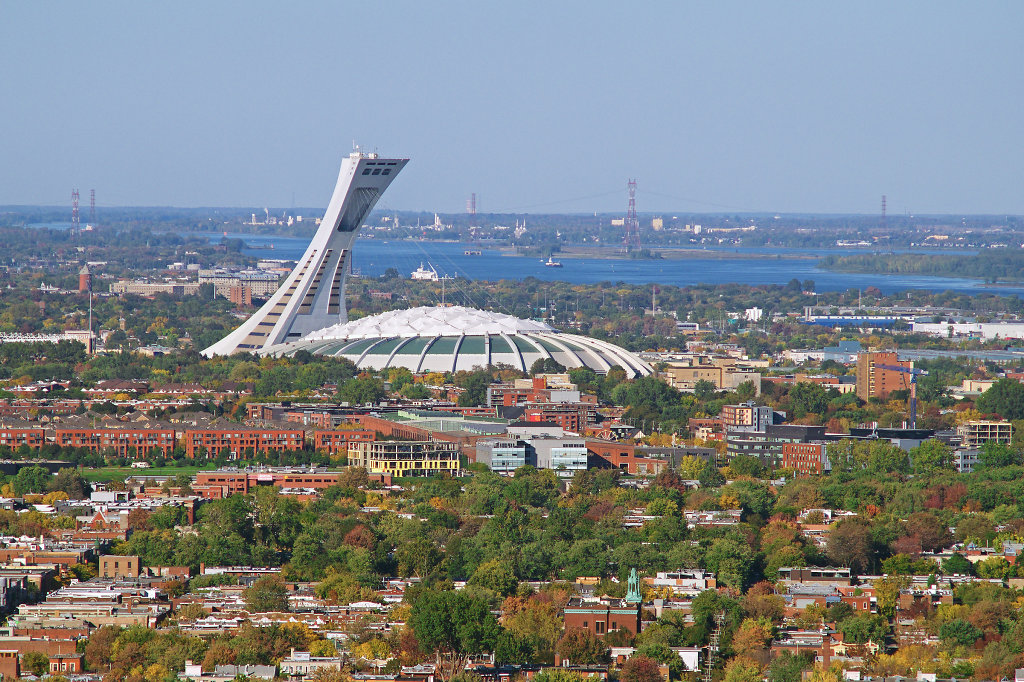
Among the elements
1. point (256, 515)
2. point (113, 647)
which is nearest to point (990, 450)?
point (256, 515)

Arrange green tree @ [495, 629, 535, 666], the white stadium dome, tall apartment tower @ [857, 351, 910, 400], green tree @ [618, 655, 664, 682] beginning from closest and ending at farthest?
green tree @ [618, 655, 664, 682]
green tree @ [495, 629, 535, 666]
tall apartment tower @ [857, 351, 910, 400]
the white stadium dome

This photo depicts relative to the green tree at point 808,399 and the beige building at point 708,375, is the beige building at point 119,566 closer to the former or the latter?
the green tree at point 808,399

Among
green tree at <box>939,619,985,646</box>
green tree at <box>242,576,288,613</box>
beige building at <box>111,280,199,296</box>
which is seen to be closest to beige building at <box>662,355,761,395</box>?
green tree at <box>242,576,288,613</box>

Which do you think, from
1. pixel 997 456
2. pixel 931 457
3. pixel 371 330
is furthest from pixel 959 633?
pixel 371 330

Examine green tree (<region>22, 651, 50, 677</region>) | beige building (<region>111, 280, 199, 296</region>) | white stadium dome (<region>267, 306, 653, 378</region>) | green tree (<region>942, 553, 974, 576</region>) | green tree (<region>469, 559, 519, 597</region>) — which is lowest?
beige building (<region>111, 280, 199, 296</region>)

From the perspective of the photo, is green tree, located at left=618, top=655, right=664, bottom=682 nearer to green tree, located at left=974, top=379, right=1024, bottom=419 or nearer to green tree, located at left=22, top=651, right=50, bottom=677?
green tree, located at left=22, top=651, right=50, bottom=677

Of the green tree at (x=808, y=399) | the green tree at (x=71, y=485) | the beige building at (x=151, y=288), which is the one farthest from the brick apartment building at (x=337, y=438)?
the beige building at (x=151, y=288)

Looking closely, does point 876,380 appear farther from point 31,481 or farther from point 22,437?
point 31,481
